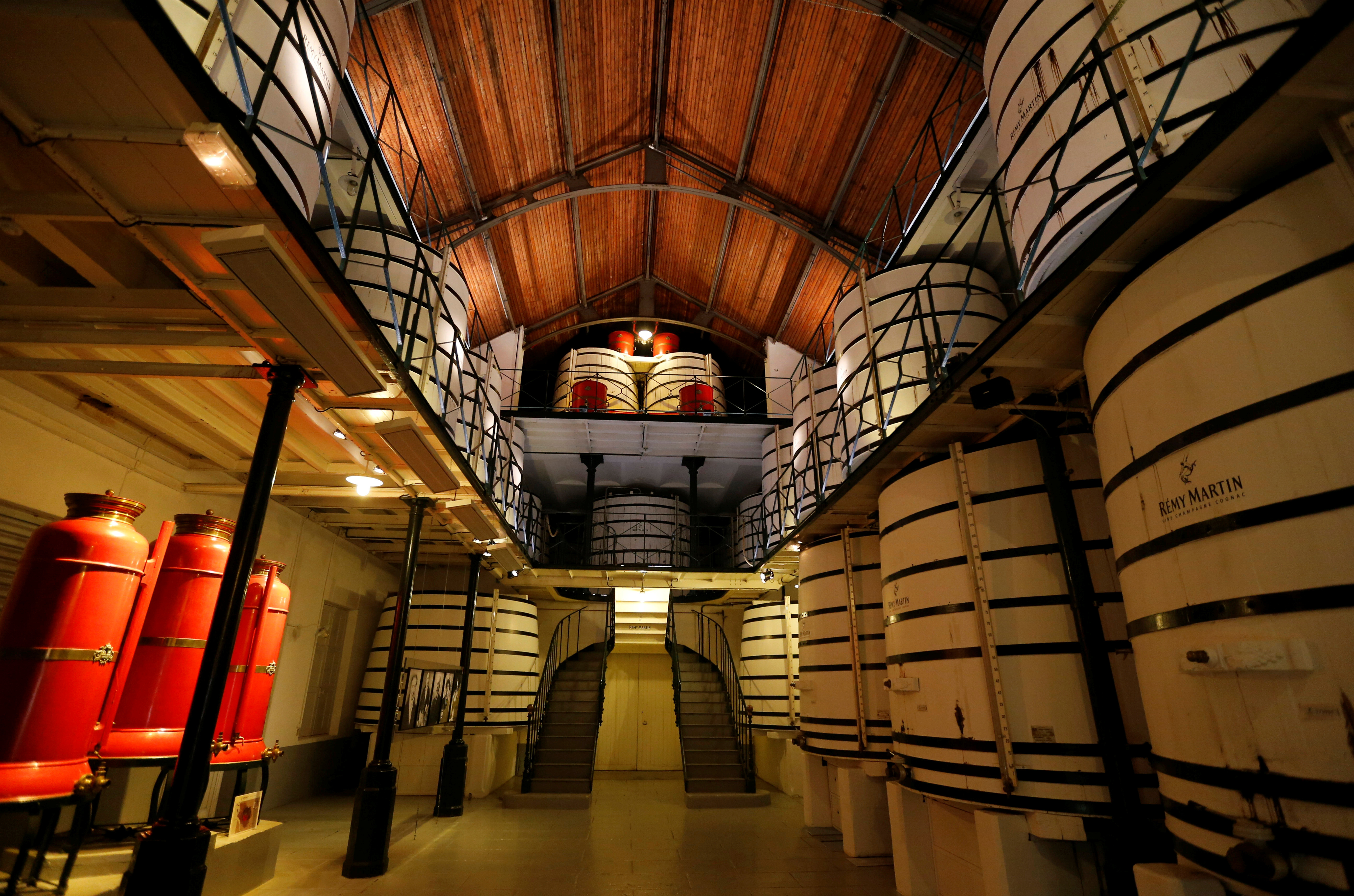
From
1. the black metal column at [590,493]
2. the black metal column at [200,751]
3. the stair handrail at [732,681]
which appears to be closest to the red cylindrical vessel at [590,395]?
the black metal column at [590,493]

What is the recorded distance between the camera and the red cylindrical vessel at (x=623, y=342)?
794 inches

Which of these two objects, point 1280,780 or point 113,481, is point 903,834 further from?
point 113,481

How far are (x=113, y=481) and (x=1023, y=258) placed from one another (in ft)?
29.3

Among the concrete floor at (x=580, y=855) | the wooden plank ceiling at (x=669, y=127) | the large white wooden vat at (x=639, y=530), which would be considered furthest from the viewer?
the large white wooden vat at (x=639, y=530)

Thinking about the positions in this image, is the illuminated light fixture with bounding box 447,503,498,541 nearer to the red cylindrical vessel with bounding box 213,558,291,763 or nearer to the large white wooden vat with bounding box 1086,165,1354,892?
the red cylindrical vessel with bounding box 213,558,291,763

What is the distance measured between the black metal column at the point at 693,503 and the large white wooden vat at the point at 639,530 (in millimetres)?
144

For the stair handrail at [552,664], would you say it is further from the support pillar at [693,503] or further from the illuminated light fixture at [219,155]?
the illuminated light fixture at [219,155]

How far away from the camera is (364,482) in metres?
7.31

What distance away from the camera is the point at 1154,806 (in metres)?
4.12

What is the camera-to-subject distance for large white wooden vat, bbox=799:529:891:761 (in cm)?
730

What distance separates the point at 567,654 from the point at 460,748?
6263 mm

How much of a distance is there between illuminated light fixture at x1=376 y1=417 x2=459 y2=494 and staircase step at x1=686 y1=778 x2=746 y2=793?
7244mm

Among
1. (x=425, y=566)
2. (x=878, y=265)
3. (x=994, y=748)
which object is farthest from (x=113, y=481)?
(x=878, y=265)

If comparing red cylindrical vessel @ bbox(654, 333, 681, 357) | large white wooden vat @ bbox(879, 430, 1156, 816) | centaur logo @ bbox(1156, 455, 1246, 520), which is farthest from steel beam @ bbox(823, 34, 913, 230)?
centaur logo @ bbox(1156, 455, 1246, 520)
